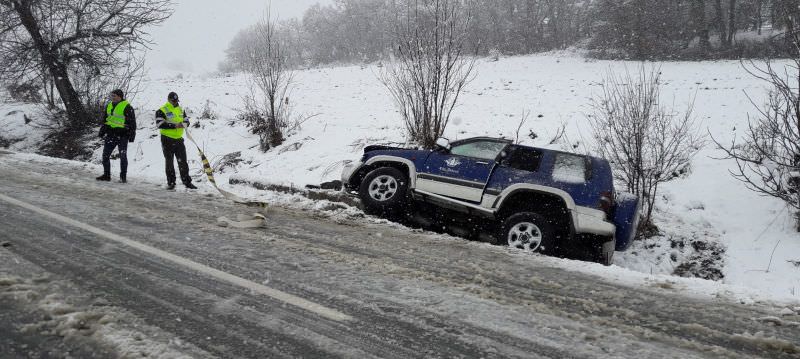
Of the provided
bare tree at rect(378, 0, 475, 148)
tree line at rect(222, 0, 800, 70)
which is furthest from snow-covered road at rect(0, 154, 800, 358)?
tree line at rect(222, 0, 800, 70)

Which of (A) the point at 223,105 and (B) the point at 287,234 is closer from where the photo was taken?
(B) the point at 287,234

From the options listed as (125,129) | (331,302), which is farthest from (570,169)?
(125,129)

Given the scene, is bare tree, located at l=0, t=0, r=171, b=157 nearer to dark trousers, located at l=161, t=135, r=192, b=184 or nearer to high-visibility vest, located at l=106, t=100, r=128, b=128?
high-visibility vest, located at l=106, t=100, r=128, b=128

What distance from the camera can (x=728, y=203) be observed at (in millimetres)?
8430

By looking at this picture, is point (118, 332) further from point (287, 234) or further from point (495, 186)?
point (495, 186)

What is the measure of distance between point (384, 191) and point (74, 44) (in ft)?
49.2

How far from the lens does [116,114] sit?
27.3 ft

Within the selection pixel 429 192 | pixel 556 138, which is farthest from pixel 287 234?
pixel 556 138

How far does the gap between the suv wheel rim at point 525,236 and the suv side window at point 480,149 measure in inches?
42.2

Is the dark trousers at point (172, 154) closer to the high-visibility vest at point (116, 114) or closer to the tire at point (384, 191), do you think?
the high-visibility vest at point (116, 114)

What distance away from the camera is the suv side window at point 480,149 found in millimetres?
6367

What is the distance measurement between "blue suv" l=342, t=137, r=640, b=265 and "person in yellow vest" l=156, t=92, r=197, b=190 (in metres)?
3.90

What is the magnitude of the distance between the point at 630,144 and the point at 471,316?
248 inches

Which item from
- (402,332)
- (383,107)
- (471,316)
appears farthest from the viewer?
(383,107)
